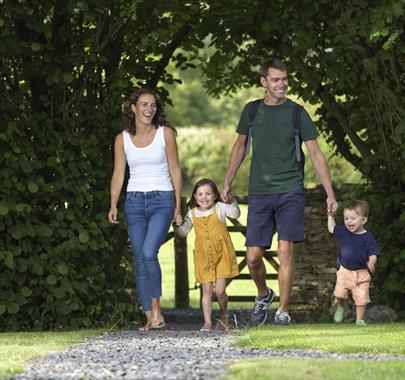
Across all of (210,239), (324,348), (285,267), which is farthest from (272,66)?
(324,348)

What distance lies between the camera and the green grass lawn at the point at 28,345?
294 inches

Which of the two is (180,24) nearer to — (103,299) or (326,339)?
(103,299)

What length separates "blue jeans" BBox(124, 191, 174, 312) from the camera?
1010cm

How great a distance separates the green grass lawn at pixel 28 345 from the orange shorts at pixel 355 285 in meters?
2.12

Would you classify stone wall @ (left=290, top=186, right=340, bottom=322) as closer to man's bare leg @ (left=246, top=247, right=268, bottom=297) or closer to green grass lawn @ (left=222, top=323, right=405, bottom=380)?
man's bare leg @ (left=246, top=247, right=268, bottom=297)

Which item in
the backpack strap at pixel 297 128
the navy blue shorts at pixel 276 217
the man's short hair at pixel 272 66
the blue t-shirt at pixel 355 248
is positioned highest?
the man's short hair at pixel 272 66

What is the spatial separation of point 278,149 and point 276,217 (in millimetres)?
575

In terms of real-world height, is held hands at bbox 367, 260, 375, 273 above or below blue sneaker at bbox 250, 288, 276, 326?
above

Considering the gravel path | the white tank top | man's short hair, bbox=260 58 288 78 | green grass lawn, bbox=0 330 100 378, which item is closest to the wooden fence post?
green grass lawn, bbox=0 330 100 378

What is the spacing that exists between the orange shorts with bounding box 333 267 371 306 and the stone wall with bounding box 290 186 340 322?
15.6 feet

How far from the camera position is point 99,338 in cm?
959

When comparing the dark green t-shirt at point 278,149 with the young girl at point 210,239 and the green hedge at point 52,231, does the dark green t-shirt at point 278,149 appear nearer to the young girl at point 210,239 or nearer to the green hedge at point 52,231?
the young girl at point 210,239

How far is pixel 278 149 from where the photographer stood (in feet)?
33.3

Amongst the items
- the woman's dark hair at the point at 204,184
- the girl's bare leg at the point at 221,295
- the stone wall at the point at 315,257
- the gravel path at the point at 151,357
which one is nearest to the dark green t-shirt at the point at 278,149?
the woman's dark hair at the point at 204,184
